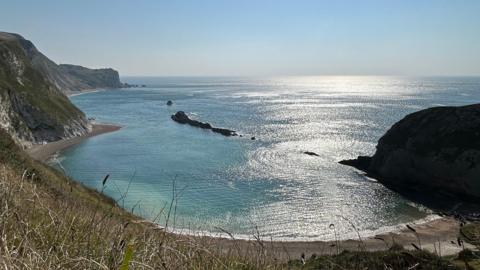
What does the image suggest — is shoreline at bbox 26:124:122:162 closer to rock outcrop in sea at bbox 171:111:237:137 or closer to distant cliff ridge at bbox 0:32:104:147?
distant cliff ridge at bbox 0:32:104:147

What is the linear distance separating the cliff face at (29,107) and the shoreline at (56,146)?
1487 mm

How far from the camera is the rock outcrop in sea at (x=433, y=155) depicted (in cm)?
5180

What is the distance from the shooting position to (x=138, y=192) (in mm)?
47969

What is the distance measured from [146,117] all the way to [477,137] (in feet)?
302

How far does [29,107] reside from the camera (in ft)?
259

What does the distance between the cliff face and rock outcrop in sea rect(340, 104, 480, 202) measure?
54785mm

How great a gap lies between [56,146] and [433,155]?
61.8m

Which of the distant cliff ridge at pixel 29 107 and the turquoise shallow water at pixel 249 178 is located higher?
the distant cliff ridge at pixel 29 107

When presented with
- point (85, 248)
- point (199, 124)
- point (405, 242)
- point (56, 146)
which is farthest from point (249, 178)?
point (199, 124)

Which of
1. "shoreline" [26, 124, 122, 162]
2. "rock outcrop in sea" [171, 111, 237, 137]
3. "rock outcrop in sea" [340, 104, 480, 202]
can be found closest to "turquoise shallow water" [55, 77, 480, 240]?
"shoreline" [26, 124, 122, 162]

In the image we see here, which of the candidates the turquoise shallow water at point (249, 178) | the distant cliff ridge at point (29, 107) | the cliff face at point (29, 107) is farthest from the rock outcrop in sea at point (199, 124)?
the cliff face at point (29, 107)

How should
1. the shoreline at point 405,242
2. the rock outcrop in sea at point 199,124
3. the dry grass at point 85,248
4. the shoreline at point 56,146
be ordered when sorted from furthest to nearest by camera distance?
the rock outcrop in sea at point 199,124, the shoreline at point 56,146, the shoreline at point 405,242, the dry grass at point 85,248

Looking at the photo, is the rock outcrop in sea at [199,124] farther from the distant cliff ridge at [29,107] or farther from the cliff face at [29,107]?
the cliff face at [29,107]

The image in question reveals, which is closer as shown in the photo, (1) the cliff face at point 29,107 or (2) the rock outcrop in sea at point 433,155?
(2) the rock outcrop in sea at point 433,155
